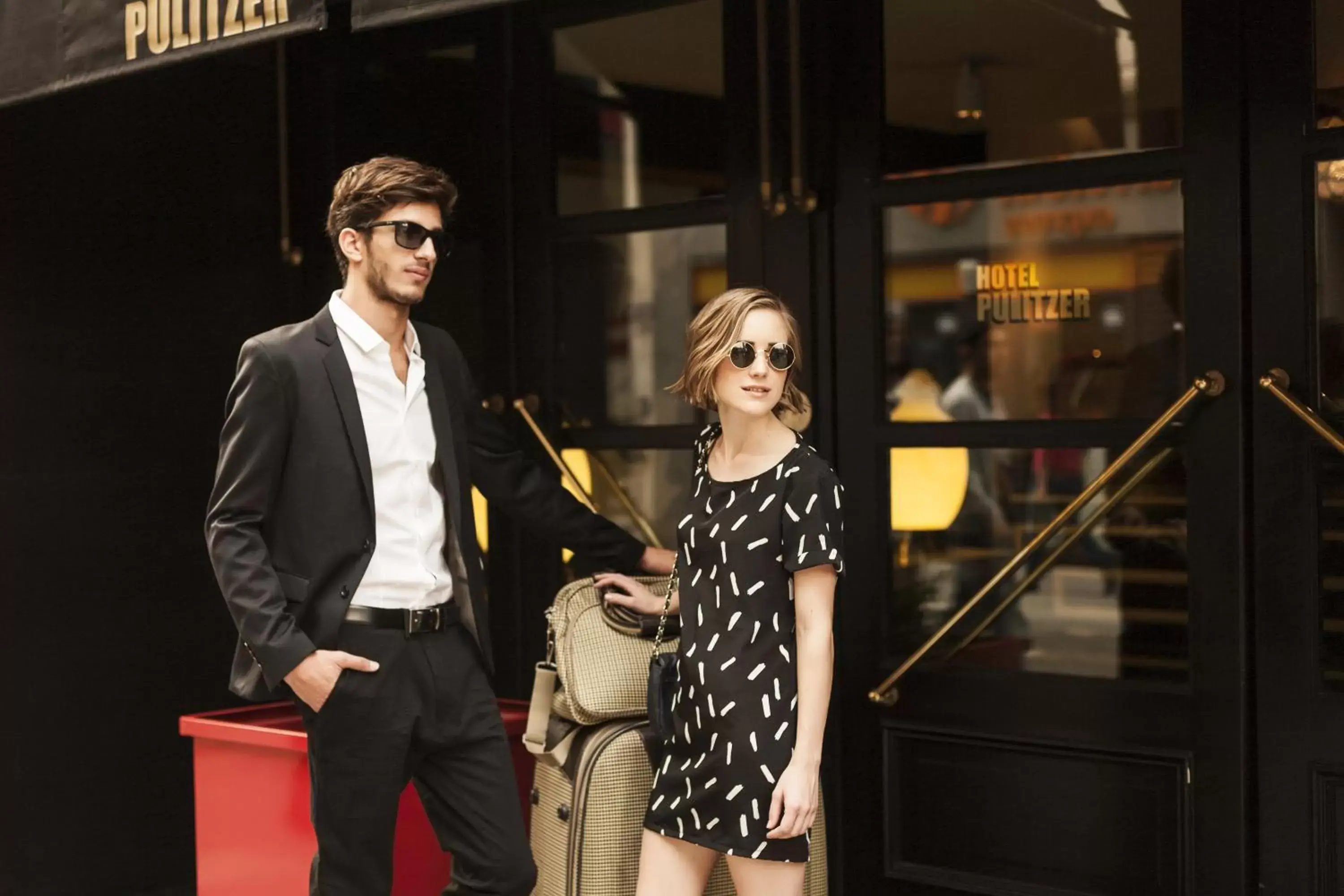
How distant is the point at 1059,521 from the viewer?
4500 mm

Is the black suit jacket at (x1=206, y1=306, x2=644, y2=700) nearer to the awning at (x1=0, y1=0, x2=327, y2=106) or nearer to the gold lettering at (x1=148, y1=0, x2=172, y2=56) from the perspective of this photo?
the awning at (x1=0, y1=0, x2=327, y2=106)

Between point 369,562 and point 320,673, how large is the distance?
28 centimetres

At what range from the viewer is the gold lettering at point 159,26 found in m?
4.55

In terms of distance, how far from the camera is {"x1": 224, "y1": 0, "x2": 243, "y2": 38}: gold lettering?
4406 millimetres

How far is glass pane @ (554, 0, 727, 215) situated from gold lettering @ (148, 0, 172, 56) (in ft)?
4.75

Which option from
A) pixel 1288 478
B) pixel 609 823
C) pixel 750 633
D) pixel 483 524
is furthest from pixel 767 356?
pixel 483 524

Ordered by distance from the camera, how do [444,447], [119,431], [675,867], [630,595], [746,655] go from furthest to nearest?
[119,431] → [630,595] → [444,447] → [675,867] → [746,655]

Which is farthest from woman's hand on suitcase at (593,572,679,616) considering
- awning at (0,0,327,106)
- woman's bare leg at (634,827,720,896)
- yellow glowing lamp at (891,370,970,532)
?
awning at (0,0,327,106)

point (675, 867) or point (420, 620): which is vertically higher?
point (420, 620)

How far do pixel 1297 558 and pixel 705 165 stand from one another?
2.14 metres

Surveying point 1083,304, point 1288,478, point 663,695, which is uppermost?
point 1083,304

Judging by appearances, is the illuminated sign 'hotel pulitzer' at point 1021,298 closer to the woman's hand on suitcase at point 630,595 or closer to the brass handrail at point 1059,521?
the brass handrail at point 1059,521

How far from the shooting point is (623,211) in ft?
17.9

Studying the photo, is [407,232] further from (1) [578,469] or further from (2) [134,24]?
(1) [578,469]
